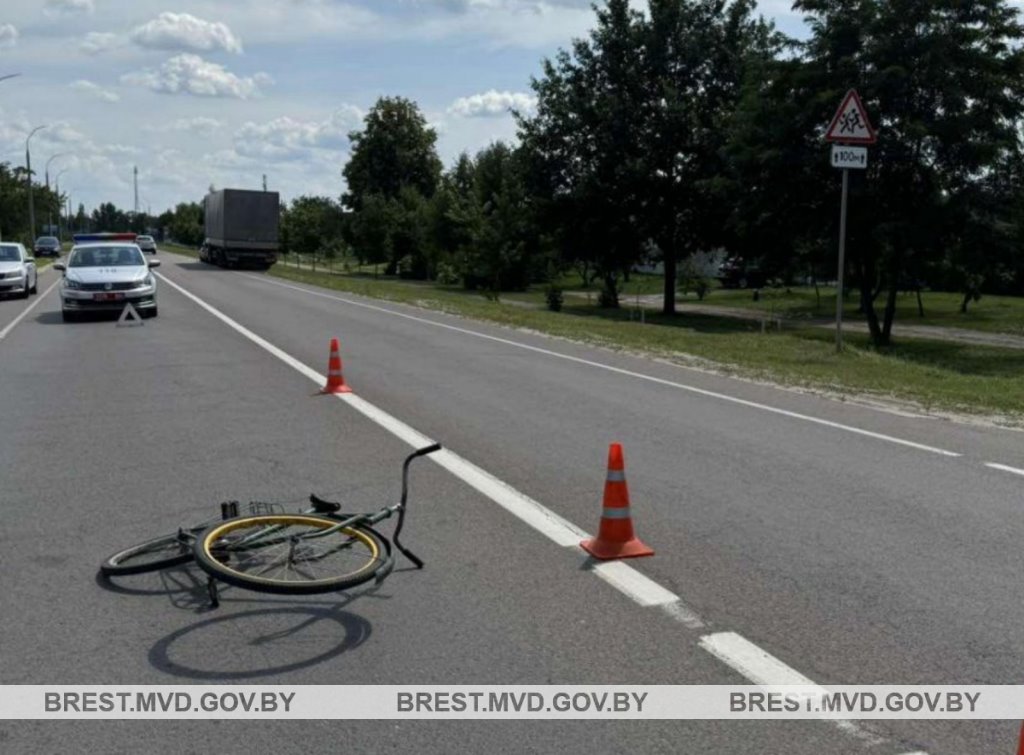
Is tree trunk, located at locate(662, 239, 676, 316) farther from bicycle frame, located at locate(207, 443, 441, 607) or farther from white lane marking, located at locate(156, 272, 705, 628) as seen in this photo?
bicycle frame, located at locate(207, 443, 441, 607)

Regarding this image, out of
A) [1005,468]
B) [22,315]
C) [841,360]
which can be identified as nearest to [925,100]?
[841,360]

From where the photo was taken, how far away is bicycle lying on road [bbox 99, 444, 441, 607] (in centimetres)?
517

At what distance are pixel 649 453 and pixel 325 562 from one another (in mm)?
4079

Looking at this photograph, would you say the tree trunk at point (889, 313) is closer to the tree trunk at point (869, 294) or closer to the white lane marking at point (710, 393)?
the tree trunk at point (869, 294)

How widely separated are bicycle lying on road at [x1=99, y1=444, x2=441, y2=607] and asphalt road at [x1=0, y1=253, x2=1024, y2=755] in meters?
0.14

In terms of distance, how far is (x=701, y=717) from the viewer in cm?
406

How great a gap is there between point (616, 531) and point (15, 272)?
98.9 feet

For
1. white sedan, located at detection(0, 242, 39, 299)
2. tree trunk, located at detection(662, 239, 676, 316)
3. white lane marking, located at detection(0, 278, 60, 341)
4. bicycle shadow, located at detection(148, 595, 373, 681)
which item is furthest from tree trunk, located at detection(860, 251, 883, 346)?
bicycle shadow, located at detection(148, 595, 373, 681)

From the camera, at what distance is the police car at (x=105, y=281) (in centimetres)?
2345

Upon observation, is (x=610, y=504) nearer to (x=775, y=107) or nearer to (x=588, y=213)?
(x=775, y=107)

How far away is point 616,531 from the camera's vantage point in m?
6.11

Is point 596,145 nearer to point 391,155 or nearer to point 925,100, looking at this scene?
point 925,100

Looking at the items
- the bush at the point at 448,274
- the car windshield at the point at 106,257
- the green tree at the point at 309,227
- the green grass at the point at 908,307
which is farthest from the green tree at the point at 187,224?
the car windshield at the point at 106,257

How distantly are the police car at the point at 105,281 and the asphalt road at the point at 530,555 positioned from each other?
10478 millimetres
